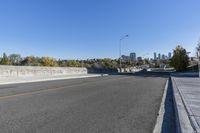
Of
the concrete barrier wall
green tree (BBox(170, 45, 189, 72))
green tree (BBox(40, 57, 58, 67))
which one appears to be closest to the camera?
the concrete barrier wall

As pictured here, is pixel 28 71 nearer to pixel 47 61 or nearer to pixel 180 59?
pixel 180 59

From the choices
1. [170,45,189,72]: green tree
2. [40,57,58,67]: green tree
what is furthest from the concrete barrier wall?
[40,57,58,67]: green tree

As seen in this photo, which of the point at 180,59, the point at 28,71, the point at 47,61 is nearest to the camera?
the point at 28,71

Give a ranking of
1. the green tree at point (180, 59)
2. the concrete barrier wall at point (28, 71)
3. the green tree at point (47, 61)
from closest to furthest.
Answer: the concrete barrier wall at point (28, 71) → the green tree at point (180, 59) → the green tree at point (47, 61)

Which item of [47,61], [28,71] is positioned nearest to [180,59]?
[28,71]

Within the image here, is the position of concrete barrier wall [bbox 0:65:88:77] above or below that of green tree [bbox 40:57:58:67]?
below

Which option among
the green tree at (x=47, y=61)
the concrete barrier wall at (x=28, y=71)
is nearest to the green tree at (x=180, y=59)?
the concrete barrier wall at (x=28, y=71)

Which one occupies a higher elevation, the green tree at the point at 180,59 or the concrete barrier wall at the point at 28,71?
the green tree at the point at 180,59

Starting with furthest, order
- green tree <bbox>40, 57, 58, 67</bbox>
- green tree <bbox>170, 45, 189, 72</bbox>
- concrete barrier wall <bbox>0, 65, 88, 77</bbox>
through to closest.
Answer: green tree <bbox>40, 57, 58, 67</bbox> < green tree <bbox>170, 45, 189, 72</bbox> < concrete barrier wall <bbox>0, 65, 88, 77</bbox>

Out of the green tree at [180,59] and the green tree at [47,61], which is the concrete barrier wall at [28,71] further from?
the green tree at [47,61]

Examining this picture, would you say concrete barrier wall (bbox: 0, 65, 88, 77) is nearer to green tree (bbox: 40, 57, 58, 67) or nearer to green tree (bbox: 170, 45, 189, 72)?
green tree (bbox: 170, 45, 189, 72)

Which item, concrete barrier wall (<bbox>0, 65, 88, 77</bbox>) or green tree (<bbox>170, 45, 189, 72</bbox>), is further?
green tree (<bbox>170, 45, 189, 72</bbox>)

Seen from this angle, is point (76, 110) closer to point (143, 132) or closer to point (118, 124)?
point (118, 124)

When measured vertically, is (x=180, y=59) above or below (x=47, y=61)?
below
